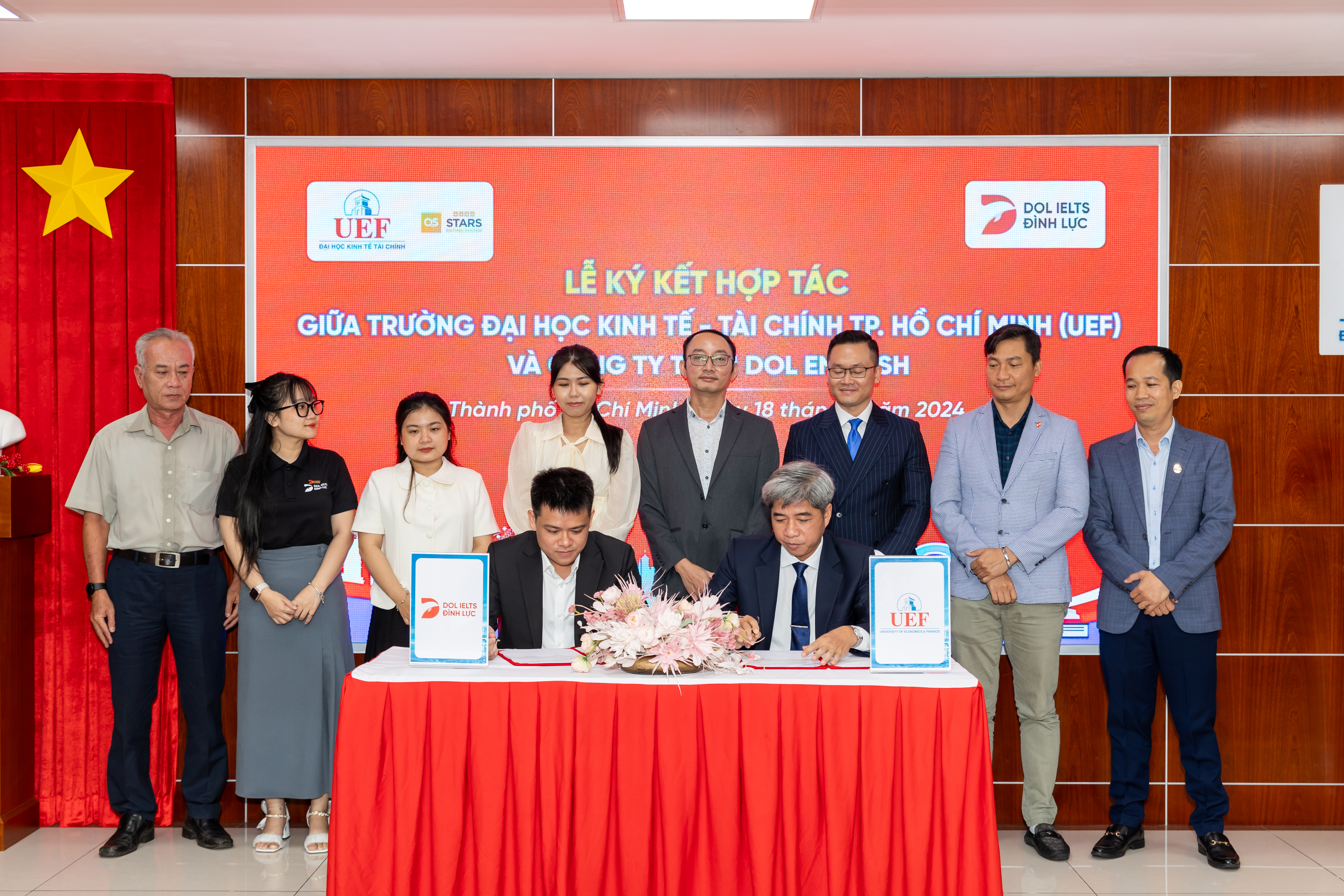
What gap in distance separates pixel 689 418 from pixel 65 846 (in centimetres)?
294

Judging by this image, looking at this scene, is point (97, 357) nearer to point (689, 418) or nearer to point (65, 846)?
point (65, 846)

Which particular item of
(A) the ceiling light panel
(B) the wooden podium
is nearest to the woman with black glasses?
(B) the wooden podium

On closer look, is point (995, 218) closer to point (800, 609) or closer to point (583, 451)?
point (583, 451)

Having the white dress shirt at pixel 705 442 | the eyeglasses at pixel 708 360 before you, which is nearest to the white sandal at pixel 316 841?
the white dress shirt at pixel 705 442

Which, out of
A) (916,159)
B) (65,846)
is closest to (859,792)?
(916,159)

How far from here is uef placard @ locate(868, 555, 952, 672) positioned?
2529mm

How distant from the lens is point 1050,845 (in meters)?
3.66

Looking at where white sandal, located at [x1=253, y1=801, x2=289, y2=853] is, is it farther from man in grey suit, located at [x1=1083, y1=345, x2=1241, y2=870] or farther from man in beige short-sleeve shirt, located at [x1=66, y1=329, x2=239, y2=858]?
man in grey suit, located at [x1=1083, y1=345, x2=1241, y2=870]

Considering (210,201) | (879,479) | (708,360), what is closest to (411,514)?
(708,360)

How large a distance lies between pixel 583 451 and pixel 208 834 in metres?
2.09

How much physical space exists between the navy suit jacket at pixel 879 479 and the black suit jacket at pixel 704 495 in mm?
141

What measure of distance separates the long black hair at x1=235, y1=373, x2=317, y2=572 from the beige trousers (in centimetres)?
254

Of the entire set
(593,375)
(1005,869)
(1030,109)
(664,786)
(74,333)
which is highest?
(1030,109)

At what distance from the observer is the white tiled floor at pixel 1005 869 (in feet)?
11.2
